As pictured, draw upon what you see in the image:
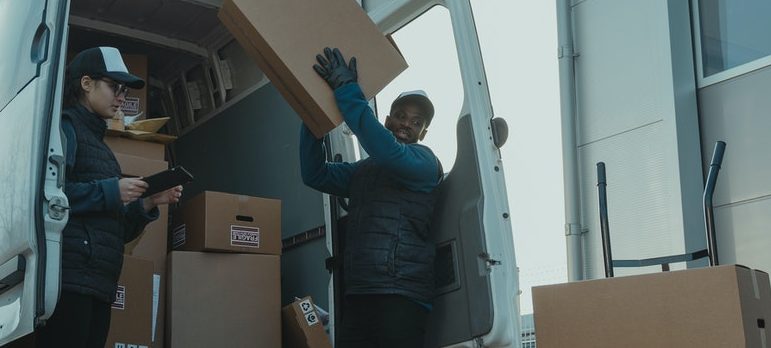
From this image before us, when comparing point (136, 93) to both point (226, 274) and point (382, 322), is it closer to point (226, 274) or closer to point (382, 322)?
point (226, 274)

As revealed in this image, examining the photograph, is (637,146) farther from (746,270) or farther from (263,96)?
(746,270)

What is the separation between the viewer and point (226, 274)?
14.2ft

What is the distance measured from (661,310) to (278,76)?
1.41 m

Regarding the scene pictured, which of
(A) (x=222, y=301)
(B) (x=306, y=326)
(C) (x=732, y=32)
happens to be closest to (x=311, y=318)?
(B) (x=306, y=326)

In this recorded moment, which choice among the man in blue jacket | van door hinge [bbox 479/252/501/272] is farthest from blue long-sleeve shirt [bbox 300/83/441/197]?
van door hinge [bbox 479/252/501/272]

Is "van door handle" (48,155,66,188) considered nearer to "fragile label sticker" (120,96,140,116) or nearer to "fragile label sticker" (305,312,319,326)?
"fragile label sticker" (305,312,319,326)

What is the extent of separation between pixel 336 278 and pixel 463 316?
0.61 m

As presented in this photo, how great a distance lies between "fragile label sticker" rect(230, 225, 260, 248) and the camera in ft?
14.4

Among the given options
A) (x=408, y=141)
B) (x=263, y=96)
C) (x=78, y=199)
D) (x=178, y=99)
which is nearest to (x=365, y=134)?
(x=408, y=141)

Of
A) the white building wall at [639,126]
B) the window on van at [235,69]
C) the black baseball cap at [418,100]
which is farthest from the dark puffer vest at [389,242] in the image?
the white building wall at [639,126]

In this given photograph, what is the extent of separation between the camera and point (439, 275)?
11.8 ft

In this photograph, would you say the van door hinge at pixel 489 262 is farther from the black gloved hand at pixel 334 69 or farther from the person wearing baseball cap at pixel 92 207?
the person wearing baseball cap at pixel 92 207

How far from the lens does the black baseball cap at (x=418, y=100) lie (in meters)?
3.70

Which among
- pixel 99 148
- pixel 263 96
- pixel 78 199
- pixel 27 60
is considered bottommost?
pixel 78 199
